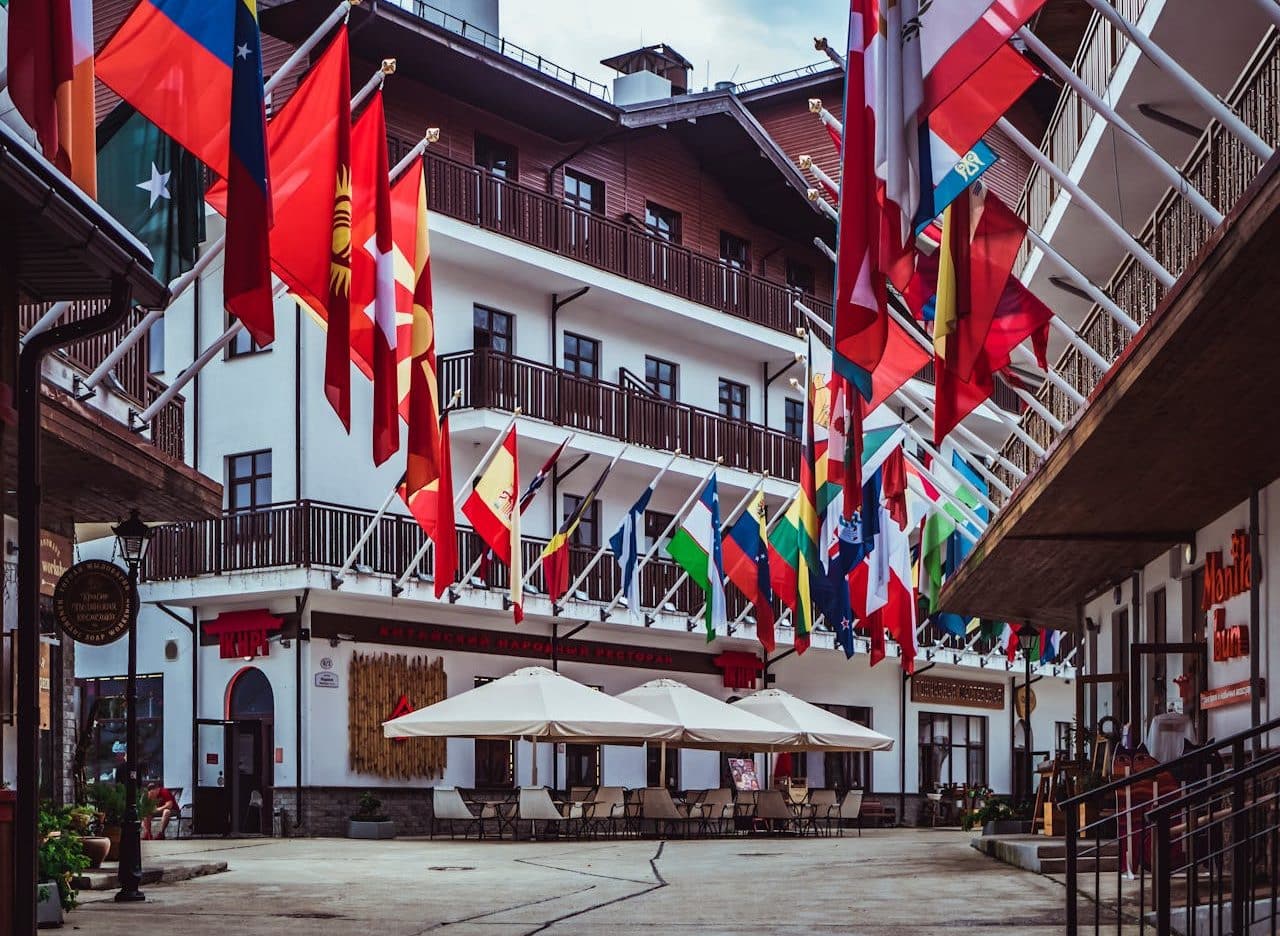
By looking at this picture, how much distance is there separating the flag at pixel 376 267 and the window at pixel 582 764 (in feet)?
76.1

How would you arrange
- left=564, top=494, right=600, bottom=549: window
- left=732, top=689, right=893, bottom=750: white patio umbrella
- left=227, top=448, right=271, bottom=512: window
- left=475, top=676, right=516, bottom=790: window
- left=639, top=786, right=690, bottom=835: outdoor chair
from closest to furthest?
left=639, top=786, right=690, bottom=835: outdoor chair
left=732, top=689, right=893, bottom=750: white patio umbrella
left=227, top=448, right=271, bottom=512: window
left=475, top=676, right=516, bottom=790: window
left=564, top=494, right=600, bottom=549: window

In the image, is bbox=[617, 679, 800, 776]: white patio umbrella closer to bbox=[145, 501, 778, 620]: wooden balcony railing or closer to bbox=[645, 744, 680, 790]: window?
bbox=[145, 501, 778, 620]: wooden balcony railing

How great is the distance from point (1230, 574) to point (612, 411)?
857 inches

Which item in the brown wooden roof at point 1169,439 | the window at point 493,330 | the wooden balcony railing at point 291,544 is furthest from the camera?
the window at point 493,330

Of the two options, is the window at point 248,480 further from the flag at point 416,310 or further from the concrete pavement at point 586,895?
the flag at point 416,310

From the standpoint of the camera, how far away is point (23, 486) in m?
9.70

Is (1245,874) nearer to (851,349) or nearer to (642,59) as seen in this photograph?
(851,349)

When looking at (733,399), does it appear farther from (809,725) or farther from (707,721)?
(707,721)

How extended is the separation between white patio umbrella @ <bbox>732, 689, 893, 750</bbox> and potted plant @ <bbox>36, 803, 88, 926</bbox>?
66.3ft

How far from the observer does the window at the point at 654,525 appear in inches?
1657

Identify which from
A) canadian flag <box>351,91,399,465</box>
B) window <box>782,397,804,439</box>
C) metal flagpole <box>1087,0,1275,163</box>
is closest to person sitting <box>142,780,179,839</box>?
canadian flag <box>351,91,399,465</box>

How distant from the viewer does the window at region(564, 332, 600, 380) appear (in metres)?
39.6

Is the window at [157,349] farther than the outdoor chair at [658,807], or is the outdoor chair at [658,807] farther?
the window at [157,349]

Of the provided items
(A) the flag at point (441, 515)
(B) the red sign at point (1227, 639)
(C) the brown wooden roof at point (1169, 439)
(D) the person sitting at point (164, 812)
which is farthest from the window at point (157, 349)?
Result: (B) the red sign at point (1227, 639)
